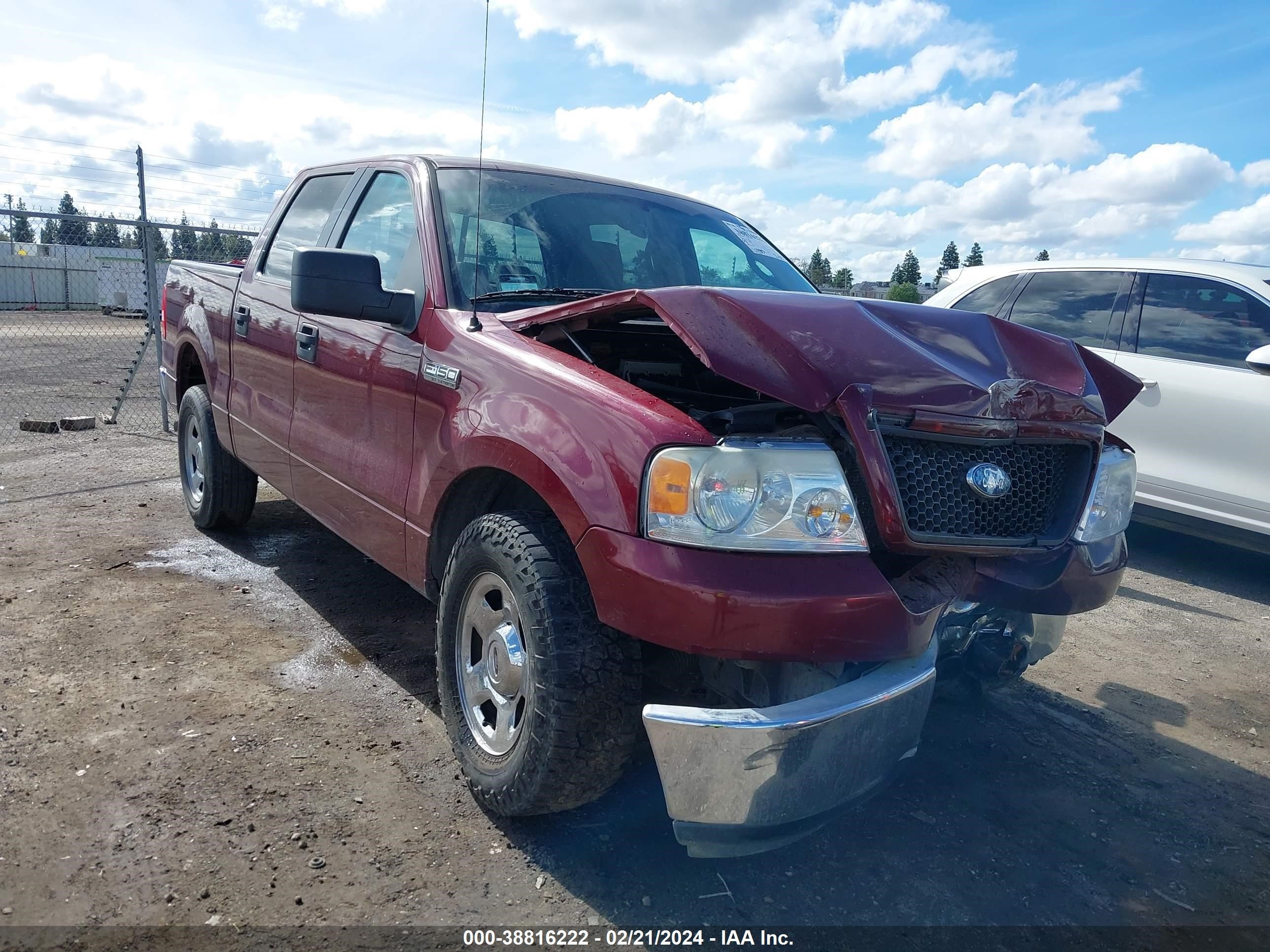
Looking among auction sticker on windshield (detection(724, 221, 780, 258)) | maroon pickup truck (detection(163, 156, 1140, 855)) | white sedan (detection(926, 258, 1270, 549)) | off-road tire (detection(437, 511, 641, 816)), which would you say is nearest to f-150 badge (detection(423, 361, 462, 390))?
maroon pickup truck (detection(163, 156, 1140, 855))

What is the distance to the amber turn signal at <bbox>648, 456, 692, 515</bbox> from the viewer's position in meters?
2.09

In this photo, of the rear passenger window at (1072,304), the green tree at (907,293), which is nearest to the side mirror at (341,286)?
the rear passenger window at (1072,304)

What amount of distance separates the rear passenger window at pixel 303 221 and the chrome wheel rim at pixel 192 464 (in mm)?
1273

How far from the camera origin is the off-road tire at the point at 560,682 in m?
2.28

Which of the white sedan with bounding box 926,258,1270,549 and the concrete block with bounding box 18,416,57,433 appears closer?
the white sedan with bounding box 926,258,1270,549

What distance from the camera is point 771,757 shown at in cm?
200

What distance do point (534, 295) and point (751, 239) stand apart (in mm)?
1388

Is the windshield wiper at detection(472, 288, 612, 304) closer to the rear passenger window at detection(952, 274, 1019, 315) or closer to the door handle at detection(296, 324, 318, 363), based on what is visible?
the door handle at detection(296, 324, 318, 363)

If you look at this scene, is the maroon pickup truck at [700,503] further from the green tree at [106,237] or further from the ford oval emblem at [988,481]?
the green tree at [106,237]

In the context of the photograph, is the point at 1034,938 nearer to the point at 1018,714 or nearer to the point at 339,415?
the point at 1018,714

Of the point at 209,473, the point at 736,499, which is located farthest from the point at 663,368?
the point at 209,473

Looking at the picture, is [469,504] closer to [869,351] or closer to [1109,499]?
[869,351]

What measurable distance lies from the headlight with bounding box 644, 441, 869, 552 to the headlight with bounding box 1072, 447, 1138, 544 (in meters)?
0.88

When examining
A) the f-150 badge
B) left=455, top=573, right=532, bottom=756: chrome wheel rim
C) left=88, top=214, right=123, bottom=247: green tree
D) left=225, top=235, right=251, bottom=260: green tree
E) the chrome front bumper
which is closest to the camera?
the chrome front bumper
